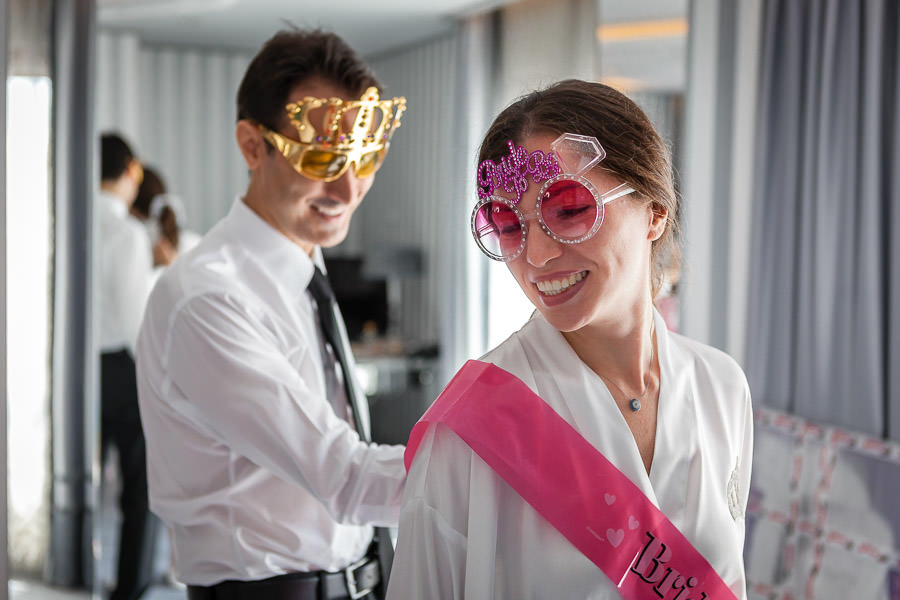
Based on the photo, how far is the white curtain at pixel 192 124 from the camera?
6.64 metres

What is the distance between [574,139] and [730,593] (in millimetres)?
678

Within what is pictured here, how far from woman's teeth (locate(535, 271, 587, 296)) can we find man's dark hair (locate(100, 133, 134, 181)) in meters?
3.33

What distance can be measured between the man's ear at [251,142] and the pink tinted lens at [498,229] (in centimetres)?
63

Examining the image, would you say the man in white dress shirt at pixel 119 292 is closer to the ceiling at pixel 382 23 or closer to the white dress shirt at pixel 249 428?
the ceiling at pixel 382 23

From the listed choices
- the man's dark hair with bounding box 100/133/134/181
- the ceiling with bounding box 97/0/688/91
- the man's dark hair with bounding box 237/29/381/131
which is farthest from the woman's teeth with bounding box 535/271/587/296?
the man's dark hair with bounding box 100/133/134/181

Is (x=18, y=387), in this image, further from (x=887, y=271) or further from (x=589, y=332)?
(x=887, y=271)

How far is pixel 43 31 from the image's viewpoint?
2.84 m

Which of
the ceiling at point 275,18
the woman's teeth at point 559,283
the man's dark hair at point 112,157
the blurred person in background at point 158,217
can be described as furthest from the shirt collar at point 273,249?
the ceiling at point 275,18

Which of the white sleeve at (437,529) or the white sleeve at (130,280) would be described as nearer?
the white sleeve at (437,529)

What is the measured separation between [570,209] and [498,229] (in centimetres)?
11

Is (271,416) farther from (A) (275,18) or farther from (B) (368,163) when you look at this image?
(A) (275,18)

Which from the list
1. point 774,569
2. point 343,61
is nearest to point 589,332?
point 343,61

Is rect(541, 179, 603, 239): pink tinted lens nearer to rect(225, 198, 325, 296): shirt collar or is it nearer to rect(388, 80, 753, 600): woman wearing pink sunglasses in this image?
rect(388, 80, 753, 600): woman wearing pink sunglasses

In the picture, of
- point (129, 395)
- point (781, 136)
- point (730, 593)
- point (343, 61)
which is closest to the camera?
point (730, 593)
